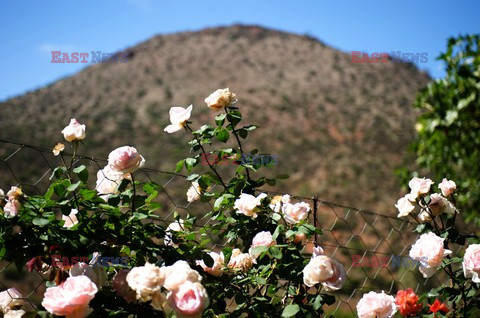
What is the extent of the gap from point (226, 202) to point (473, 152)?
3.04 m

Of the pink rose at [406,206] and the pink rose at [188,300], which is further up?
the pink rose at [406,206]

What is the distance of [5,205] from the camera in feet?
3.65

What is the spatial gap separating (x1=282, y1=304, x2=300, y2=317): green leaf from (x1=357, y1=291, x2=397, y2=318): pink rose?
327 millimetres

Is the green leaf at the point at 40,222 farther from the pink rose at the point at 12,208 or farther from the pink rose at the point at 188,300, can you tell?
the pink rose at the point at 188,300

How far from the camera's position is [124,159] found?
3.82ft

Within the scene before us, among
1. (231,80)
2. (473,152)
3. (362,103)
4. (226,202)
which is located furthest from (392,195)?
(226,202)

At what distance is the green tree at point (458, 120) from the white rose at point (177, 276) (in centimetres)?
298

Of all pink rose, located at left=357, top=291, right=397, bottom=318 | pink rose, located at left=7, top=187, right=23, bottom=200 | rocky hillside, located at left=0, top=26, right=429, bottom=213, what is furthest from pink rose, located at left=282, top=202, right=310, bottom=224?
rocky hillside, located at left=0, top=26, right=429, bottom=213

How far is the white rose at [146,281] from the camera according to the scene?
38.0 inches

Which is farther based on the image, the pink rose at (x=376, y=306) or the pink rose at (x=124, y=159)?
the pink rose at (x=376, y=306)

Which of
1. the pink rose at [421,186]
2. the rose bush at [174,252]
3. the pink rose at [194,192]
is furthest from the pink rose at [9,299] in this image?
the pink rose at [421,186]

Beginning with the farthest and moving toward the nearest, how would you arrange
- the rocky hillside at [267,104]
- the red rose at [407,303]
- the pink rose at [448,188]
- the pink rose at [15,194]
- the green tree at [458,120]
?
1. the rocky hillside at [267,104]
2. the green tree at [458,120]
3. the pink rose at [448,188]
4. the red rose at [407,303]
5. the pink rose at [15,194]

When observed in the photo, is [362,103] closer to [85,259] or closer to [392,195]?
[392,195]

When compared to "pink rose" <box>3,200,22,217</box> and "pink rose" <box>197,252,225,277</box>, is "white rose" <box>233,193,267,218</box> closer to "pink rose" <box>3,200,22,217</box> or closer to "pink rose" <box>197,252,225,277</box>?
"pink rose" <box>197,252,225,277</box>
